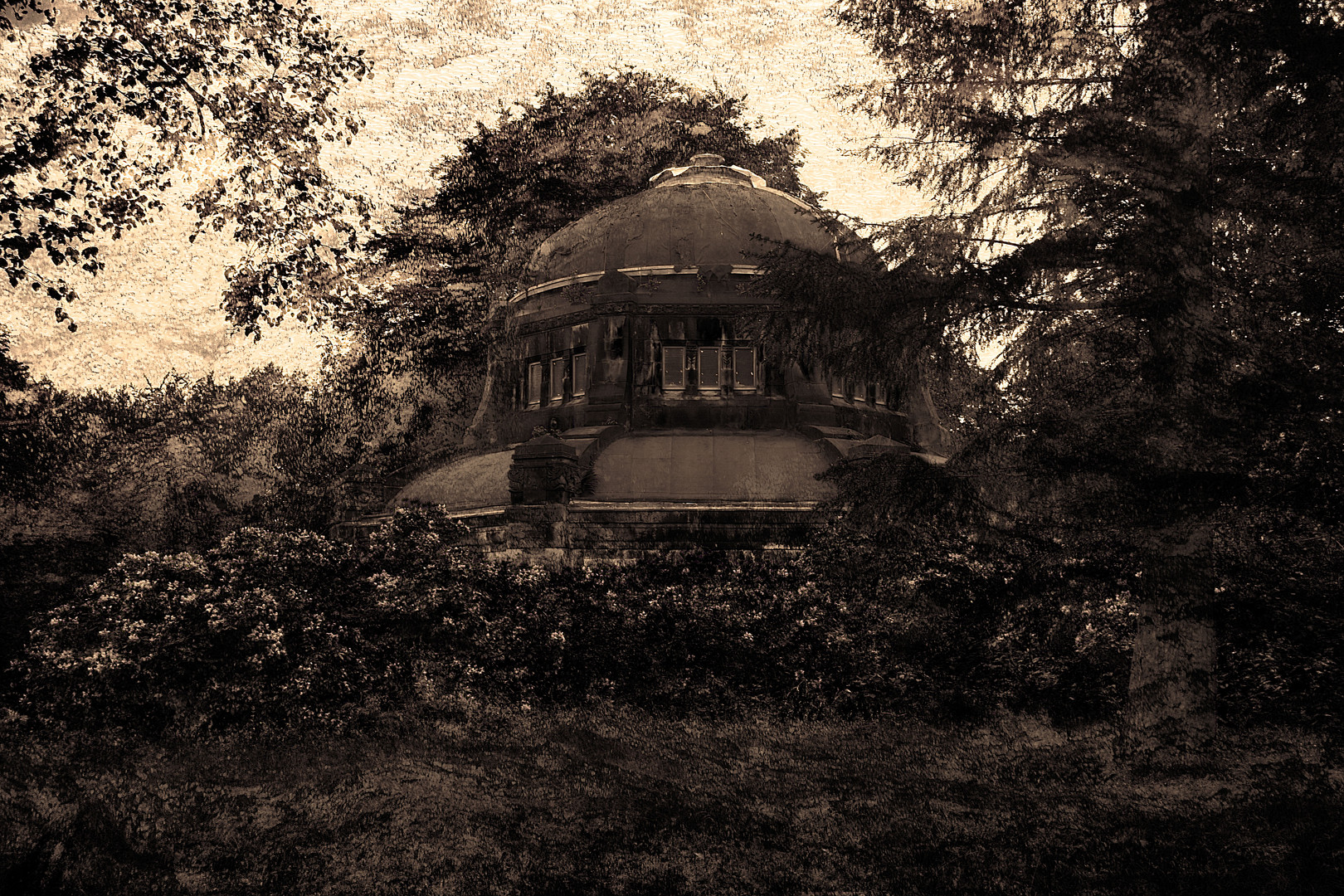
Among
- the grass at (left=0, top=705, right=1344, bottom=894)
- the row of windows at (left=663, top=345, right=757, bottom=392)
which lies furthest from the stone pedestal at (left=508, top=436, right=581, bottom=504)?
the grass at (left=0, top=705, right=1344, bottom=894)

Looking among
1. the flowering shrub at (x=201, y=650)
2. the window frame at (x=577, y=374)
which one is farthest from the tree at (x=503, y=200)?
the flowering shrub at (x=201, y=650)

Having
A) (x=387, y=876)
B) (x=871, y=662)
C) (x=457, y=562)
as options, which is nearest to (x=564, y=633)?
(x=457, y=562)

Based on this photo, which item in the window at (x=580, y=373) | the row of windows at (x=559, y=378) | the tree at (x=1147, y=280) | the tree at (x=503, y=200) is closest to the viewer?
the tree at (x=1147, y=280)

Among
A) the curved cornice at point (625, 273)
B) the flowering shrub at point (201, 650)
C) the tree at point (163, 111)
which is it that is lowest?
the flowering shrub at point (201, 650)

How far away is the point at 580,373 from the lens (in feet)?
74.0

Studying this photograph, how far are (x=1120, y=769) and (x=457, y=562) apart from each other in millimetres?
9305

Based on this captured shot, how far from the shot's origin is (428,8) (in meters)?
27.7

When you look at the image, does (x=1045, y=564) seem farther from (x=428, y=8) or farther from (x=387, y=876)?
(x=428, y=8)

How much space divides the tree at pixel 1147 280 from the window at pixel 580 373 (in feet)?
32.3

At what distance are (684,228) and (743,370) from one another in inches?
129

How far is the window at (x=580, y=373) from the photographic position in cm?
2231

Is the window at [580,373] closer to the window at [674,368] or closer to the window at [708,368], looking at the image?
the window at [674,368]

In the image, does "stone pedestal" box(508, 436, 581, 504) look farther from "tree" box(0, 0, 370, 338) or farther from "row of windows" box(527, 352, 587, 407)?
"tree" box(0, 0, 370, 338)

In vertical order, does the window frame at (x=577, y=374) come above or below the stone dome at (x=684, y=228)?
below
